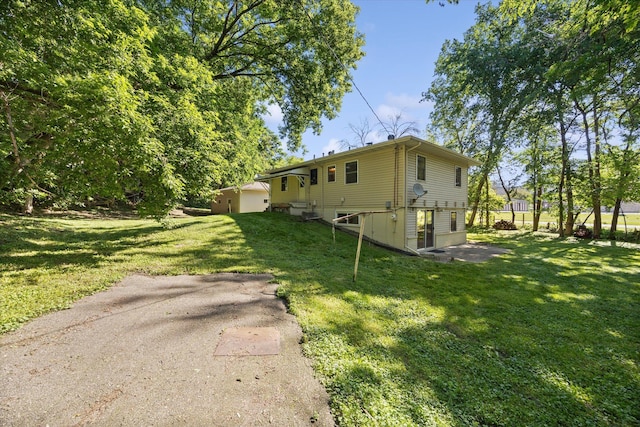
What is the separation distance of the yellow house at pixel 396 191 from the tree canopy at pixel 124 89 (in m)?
4.76

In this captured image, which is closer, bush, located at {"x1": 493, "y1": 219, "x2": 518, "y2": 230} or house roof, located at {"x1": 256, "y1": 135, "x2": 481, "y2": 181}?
house roof, located at {"x1": 256, "y1": 135, "x2": 481, "y2": 181}

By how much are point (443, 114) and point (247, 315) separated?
67.6 ft

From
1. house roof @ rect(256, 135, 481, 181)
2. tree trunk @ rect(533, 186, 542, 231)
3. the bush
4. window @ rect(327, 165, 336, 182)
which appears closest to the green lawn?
tree trunk @ rect(533, 186, 542, 231)

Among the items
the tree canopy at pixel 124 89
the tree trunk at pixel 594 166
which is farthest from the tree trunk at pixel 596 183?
the tree canopy at pixel 124 89

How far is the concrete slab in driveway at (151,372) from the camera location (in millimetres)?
2105

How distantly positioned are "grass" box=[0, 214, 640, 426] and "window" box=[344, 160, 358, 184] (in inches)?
158

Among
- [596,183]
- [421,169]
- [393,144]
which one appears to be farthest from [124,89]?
[596,183]

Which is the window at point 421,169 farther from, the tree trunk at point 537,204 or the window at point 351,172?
the tree trunk at point 537,204

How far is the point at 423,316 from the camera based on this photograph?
4.60 meters

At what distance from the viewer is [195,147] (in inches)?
297

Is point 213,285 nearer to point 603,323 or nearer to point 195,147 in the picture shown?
point 195,147

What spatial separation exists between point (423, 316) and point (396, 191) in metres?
6.55

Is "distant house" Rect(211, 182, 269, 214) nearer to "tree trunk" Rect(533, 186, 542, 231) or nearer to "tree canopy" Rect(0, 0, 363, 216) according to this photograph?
"tree canopy" Rect(0, 0, 363, 216)

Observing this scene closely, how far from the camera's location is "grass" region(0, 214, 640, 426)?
103 inches
